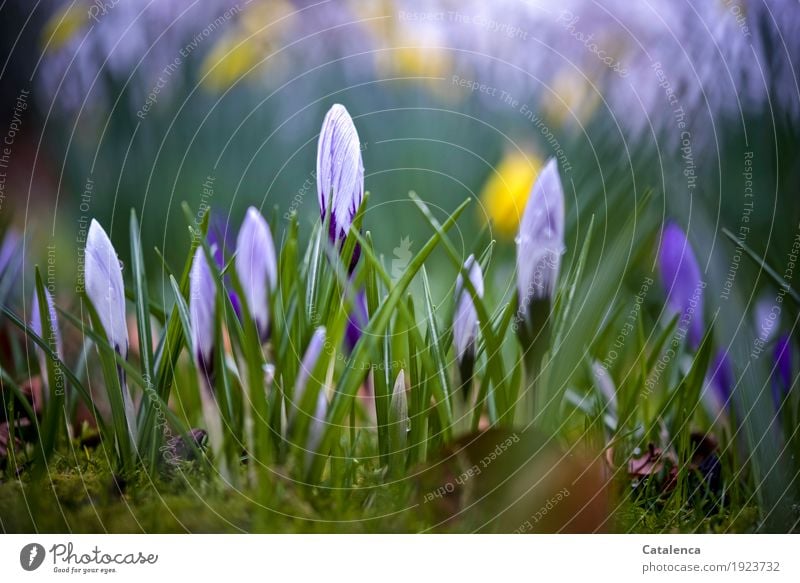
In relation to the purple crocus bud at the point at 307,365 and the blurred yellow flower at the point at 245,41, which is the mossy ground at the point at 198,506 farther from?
the blurred yellow flower at the point at 245,41

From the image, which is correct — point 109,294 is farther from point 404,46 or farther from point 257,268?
point 404,46

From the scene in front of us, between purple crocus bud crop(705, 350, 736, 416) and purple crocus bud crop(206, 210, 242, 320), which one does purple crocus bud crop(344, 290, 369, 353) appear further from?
purple crocus bud crop(705, 350, 736, 416)

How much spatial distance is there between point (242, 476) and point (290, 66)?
26 cm

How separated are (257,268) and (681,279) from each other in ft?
0.88

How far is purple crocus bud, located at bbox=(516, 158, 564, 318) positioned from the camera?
1.58ft

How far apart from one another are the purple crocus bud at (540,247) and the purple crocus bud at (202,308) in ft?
0.62

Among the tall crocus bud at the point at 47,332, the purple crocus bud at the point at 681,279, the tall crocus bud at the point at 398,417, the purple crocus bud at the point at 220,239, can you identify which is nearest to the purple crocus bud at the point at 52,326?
the tall crocus bud at the point at 47,332

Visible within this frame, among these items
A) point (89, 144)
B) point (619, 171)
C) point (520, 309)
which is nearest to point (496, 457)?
point (520, 309)

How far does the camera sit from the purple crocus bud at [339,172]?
18.7 inches

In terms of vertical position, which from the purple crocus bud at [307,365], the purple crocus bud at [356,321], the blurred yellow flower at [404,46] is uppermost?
the blurred yellow flower at [404,46]

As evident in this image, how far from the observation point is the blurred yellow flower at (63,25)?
0.49 m

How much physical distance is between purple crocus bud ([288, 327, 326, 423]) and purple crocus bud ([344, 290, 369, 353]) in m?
0.02

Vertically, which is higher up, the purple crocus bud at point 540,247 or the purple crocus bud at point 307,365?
the purple crocus bud at point 540,247
